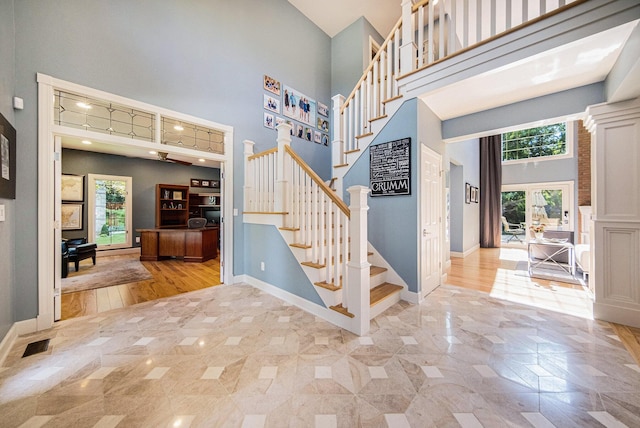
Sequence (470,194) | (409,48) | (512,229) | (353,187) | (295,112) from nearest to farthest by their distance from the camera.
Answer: (353,187), (409,48), (295,112), (470,194), (512,229)

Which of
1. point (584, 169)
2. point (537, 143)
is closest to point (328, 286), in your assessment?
point (584, 169)

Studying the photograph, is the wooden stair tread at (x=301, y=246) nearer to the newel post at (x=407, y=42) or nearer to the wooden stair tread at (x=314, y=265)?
the wooden stair tread at (x=314, y=265)

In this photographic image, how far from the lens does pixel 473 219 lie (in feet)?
22.9

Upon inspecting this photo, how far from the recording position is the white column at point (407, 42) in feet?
9.91

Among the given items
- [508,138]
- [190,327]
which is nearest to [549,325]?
[190,327]

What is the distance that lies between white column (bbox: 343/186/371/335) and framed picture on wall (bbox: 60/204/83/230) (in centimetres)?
778

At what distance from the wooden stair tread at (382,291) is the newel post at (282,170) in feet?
5.17

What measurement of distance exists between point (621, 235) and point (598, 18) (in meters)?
2.10

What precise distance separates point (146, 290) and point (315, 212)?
302 centimetres

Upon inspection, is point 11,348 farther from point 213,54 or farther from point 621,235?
point 621,235

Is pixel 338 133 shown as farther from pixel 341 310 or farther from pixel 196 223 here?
pixel 196 223

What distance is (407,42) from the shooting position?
3.08 meters

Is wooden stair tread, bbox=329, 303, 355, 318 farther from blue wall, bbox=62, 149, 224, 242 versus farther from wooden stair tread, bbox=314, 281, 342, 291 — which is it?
blue wall, bbox=62, 149, 224, 242

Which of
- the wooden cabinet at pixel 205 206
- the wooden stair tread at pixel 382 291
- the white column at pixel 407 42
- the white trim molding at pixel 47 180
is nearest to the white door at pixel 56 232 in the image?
the white trim molding at pixel 47 180
